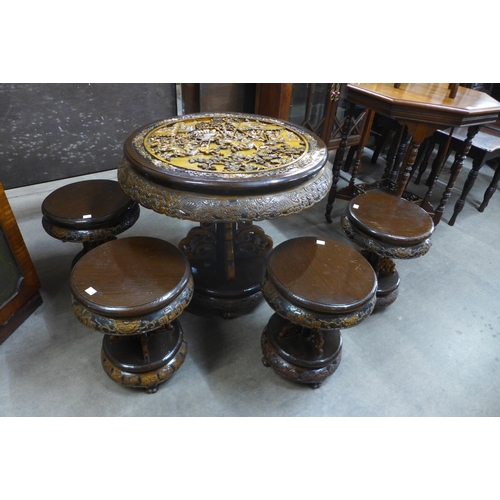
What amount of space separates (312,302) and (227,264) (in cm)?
73

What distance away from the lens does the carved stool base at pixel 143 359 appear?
1526 mm

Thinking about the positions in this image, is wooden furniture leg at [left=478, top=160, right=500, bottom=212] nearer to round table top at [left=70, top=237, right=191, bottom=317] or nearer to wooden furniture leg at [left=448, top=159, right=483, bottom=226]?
wooden furniture leg at [left=448, top=159, right=483, bottom=226]

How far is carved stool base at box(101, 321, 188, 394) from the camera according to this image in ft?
5.01

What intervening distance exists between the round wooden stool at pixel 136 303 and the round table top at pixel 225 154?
1.07ft

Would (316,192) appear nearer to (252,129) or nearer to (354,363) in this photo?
(252,129)

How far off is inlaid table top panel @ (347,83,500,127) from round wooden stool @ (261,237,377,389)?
3.33 feet

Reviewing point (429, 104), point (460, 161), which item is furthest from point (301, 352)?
point (460, 161)

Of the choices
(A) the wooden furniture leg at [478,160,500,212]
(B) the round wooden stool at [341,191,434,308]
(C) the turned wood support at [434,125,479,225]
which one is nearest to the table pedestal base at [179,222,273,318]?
(B) the round wooden stool at [341,191,434,308]

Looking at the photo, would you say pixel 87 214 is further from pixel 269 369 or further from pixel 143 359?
pixel 269 369

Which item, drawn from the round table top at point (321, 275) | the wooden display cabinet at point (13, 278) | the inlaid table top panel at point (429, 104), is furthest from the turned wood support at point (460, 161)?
the wooden display cabinet at point (13, 278)

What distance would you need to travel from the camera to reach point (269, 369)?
1.72 metres

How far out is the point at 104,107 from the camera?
3055 millimetres

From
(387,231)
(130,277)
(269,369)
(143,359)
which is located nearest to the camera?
(130,277)

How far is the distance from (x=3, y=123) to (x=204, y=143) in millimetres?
2013
